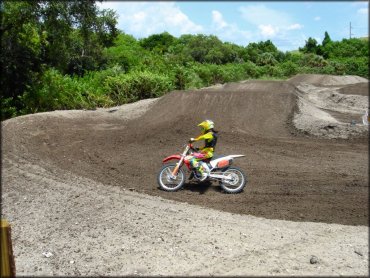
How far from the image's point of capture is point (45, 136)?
12180 mm

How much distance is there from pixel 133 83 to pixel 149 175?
9831 mm

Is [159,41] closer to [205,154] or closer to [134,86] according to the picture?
[134,86]

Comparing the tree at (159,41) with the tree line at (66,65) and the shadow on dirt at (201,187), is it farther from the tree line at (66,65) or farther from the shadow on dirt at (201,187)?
the shadow on dirt at (201,187)

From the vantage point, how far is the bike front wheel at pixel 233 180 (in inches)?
321

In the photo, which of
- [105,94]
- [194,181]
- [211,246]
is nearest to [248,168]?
[194,181]

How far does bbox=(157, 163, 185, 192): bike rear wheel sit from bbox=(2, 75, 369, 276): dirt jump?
137 mm

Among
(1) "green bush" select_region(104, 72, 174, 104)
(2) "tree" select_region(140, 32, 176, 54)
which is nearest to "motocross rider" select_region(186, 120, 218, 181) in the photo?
(1) "green bush" select_region(104, 72, 174, 104)

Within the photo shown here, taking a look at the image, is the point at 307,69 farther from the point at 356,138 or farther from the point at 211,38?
the point at 356,138

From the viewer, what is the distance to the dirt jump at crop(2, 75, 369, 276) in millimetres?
5570

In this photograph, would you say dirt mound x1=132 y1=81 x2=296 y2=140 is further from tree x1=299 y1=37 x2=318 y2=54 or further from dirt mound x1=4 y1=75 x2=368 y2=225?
tree x1=299 y1=37 x2=318 y2=54

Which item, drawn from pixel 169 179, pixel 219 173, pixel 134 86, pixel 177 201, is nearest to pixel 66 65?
pixel 134 86

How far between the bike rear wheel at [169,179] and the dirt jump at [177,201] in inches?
5.4

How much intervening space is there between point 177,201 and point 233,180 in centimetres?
115

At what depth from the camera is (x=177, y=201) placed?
304 inches
